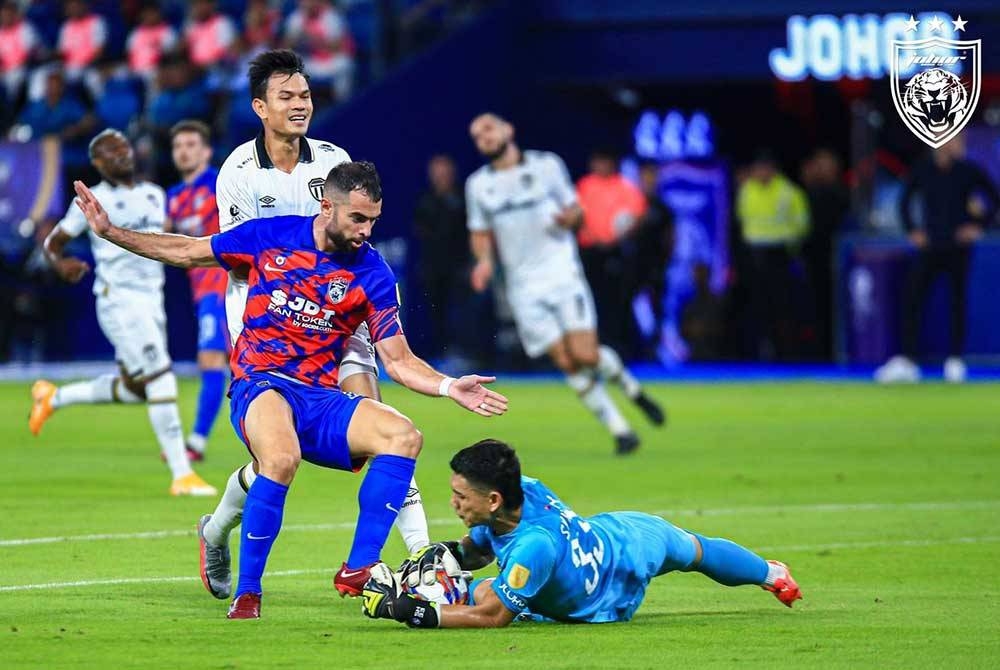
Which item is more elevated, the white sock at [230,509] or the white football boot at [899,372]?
the white sock at [230,509]

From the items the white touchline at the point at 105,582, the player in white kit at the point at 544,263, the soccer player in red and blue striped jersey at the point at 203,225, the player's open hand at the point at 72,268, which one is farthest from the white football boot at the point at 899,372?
the white touchline at the point at 105,582

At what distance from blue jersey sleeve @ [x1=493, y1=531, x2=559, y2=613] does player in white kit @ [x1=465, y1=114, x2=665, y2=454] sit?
806 cm

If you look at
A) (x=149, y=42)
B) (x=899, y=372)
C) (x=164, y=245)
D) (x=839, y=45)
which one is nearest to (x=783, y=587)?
(x=164, y=245)

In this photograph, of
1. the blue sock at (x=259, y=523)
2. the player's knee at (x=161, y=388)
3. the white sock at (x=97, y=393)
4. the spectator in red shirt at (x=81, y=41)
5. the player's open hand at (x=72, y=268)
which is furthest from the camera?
the spectator in red shirt at (x=81, y=41)

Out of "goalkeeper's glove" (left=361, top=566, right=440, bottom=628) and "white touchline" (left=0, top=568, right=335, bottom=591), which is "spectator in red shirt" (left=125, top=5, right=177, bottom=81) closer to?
"white touchline" (left=0, top=568, right=335, bottom=591)

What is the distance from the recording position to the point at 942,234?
22.5m

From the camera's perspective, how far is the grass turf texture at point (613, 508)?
23.5 feet

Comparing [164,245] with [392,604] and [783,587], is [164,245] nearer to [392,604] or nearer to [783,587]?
[392,604]

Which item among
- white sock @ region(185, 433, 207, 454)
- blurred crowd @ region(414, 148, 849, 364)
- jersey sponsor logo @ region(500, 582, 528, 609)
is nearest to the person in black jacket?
blurred crowd @ region(414, 148, 849, 364)

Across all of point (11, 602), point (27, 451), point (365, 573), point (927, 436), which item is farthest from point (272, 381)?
point (927, 436)

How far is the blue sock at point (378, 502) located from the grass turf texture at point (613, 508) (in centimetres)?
32

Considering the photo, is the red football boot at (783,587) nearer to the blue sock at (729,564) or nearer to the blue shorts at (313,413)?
the blue sock at (729,564)

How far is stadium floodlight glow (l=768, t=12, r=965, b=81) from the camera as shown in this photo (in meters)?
24.1

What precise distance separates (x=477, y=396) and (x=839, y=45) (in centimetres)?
1766
